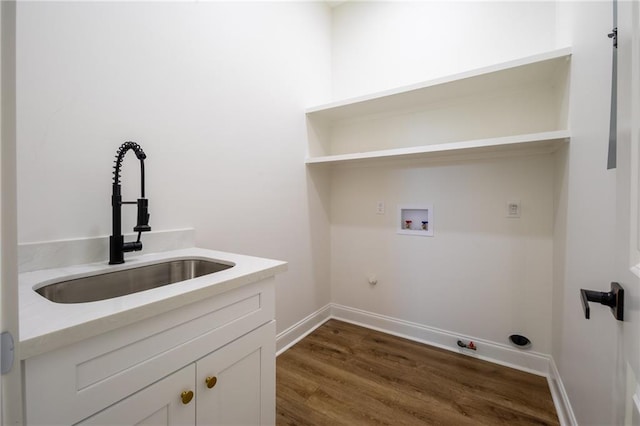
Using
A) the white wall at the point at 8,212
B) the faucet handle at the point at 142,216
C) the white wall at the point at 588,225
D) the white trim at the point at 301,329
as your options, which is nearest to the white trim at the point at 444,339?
the white trim at the point at 301,329

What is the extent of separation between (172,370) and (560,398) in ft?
6.40

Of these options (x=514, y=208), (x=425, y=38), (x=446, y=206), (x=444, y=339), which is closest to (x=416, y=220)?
(x=446, y=206)

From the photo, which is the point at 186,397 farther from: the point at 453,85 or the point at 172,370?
the point at 453,85

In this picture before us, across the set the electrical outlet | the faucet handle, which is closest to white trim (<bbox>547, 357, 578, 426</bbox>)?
the electrical outlet

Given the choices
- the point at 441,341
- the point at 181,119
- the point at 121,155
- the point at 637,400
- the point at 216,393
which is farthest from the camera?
the point at 441,341

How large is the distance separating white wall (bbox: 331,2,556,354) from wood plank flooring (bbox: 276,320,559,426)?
0.28 meters

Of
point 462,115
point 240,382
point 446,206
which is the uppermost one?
point 462,115

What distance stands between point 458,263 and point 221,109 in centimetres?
197

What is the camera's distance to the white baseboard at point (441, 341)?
5.01 feet

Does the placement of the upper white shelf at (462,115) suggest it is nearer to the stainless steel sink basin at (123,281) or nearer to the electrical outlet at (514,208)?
the electrical outlet at (514,208)

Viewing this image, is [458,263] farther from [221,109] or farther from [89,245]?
[89,245]

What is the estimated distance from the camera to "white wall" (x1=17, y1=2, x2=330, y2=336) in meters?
0.98

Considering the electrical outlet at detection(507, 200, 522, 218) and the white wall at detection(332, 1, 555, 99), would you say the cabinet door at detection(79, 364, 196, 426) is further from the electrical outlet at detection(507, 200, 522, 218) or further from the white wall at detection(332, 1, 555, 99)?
the white wall at detection(332, 1, 555, 99)

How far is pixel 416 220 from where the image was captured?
2.21m
